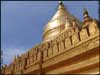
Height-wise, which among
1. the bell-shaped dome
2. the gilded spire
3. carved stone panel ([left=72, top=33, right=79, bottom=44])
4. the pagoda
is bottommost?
the pagoda

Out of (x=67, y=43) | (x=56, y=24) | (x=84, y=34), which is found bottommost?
(x=67, y=43)

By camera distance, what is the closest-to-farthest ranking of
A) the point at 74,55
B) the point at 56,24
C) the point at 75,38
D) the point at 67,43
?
1. the point at 74,55
2. the point at 75,38
3. the point at 67,43
4. the point at 56,24

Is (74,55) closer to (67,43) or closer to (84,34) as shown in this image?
(84,34)

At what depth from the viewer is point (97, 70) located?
282 inches

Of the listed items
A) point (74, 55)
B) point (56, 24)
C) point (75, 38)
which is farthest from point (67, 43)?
point (56, 24)

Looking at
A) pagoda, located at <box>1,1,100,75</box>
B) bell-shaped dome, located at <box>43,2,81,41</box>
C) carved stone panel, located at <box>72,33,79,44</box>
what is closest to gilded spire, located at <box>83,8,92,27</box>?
pagoda, located at <box>1,1,100,75</box>

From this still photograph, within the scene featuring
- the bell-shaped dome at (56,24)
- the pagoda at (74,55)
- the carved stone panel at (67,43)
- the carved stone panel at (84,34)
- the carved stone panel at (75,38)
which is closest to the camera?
Result: the pagoda at (74,55)

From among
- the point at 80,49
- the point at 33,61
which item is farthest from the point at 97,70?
the point at 33,61

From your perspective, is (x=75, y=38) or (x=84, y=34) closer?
(x=84, y=34)

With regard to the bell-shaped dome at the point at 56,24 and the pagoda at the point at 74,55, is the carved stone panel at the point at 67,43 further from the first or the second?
the bell-shaped dome at the point at 56,24

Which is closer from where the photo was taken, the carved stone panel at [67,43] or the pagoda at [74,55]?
the pagoda at [74,55]

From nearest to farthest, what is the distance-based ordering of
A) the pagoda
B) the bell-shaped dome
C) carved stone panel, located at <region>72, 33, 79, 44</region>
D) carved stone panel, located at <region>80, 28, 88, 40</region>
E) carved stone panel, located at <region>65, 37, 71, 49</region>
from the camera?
the pagoda < carved stone panel, located at <region>80, 28, 88, 40</region> < carved stone panel, located at <region>72, 33, 79, 44</region> < carved stone panel, located at <region>65, 37, 71, 49</region> < the bell-shaped dome

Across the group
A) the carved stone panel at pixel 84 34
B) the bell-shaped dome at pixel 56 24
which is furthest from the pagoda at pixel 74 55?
the bell-shaped dome at pixel 56 24

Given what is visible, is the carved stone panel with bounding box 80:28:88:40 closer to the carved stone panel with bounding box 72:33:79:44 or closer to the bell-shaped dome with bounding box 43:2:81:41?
the carved stone panel with bounding box 72:33:79:44
